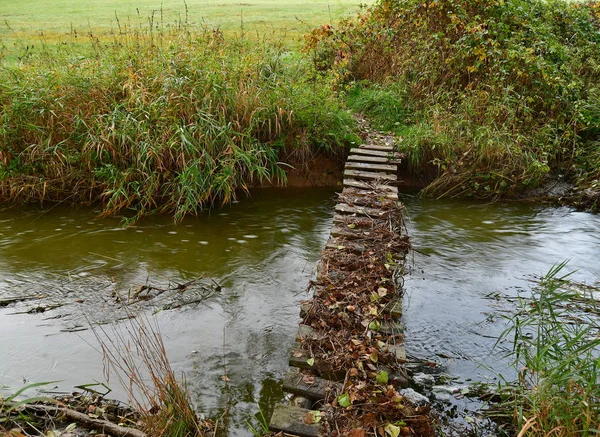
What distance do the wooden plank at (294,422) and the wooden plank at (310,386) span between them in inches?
6.7

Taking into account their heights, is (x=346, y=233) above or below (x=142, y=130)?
below

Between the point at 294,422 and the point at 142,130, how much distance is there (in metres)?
4.63

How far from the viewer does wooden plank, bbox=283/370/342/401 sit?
9.79 feet

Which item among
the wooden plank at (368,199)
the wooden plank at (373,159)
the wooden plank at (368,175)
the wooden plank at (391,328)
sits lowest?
the wooden plank at (391,328)

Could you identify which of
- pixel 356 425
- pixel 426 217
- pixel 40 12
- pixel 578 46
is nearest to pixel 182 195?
pixel 426 217

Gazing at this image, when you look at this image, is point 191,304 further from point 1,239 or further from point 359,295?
point 1,239

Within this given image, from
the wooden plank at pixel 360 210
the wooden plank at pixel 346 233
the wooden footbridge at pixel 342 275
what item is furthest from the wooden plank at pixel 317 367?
the wooden plank at pixel 360 210

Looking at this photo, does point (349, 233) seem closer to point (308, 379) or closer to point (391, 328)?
point (391, 328)

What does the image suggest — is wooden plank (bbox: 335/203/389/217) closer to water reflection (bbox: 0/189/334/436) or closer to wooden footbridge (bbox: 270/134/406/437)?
wooden footbridge (bbox: 270/134/406/437)

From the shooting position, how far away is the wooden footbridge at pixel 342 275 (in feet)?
9.33

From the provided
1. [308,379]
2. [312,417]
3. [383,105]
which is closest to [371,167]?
[383,105]

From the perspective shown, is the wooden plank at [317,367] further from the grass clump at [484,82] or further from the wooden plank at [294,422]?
the grass clump at [484,82]

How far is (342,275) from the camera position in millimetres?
4156

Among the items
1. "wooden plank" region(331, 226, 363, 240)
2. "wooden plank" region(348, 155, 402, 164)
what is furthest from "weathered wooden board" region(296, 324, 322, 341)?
"wooden plank" region(348, 155, 402, 164)
